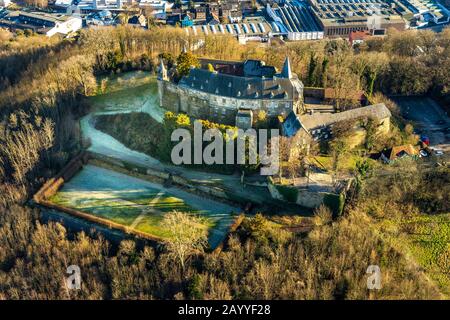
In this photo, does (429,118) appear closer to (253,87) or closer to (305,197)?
(305,197)

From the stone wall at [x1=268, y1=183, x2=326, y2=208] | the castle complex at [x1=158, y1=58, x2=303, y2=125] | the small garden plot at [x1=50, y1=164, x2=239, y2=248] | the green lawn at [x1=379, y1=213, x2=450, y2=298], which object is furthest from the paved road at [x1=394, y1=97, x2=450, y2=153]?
the small garden plot at [x1=50, y1=164, x2=239, y2=248]

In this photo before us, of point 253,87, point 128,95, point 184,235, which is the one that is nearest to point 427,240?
point 184,235

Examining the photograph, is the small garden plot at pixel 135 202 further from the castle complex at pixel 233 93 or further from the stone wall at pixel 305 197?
the castle complex at pixel 233 93

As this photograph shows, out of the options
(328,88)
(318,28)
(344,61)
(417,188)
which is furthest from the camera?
(318,28)

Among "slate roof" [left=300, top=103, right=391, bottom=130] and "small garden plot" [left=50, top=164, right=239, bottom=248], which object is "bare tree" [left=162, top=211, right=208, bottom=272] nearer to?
"small garden plot" [left=50, top=164, right=239, bottom=248]

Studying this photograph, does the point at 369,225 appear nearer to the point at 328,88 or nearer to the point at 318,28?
the point at 328,88

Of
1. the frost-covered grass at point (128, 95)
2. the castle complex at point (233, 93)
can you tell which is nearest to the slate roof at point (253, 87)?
the castle complex at point (233, 93)
